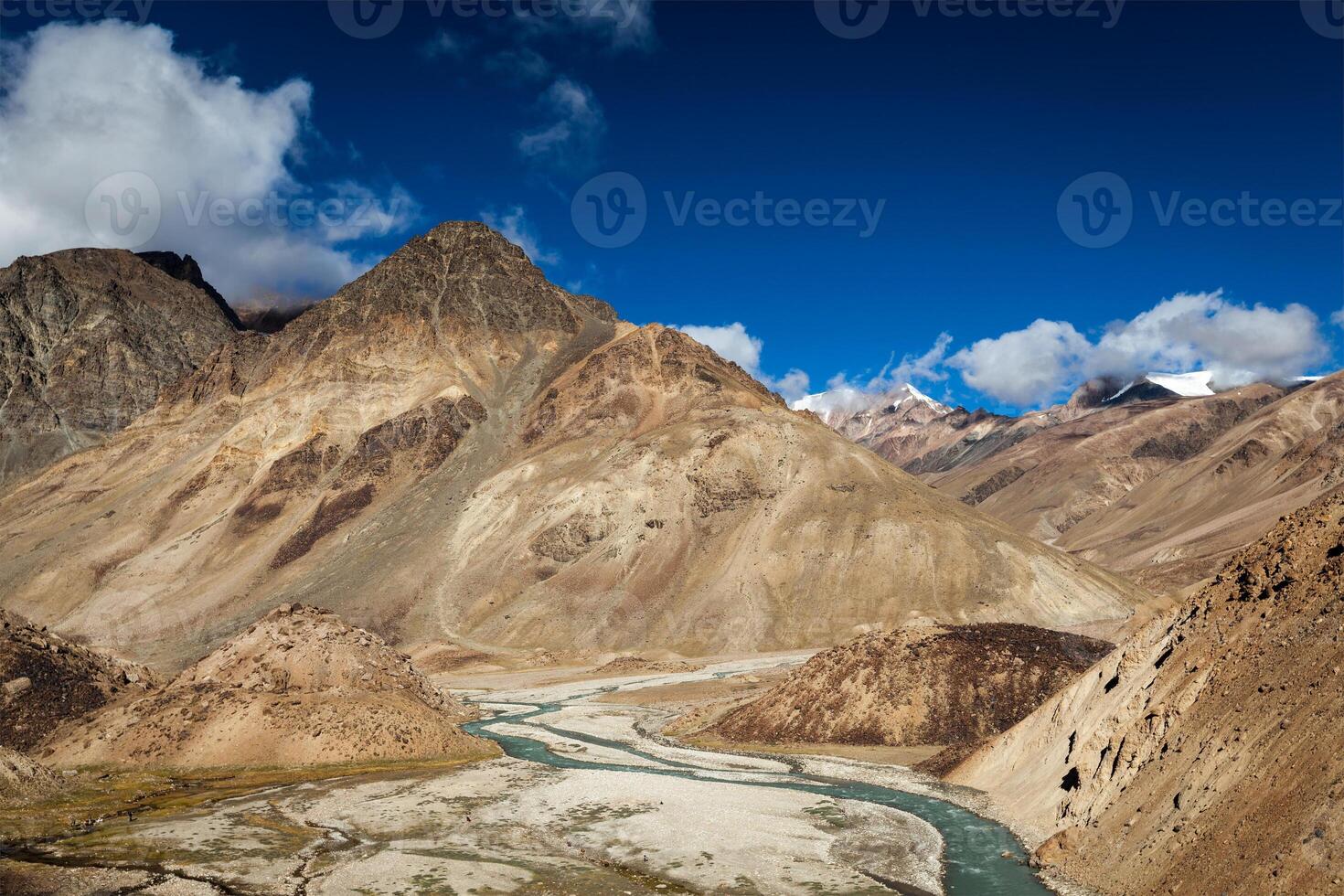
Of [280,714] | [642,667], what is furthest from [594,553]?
[280,714]

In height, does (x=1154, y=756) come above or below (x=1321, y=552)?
below

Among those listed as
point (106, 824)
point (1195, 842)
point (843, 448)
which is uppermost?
point (843, 448)

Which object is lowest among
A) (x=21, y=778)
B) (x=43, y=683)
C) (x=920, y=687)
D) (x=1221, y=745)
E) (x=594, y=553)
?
(x=21, y=778)

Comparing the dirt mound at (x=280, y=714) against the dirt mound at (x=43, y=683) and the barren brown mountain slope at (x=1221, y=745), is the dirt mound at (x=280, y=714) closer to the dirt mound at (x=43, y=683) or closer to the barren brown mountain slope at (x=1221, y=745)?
the dirt mound at (x=43, y=683)

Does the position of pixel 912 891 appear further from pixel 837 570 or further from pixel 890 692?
pixel 837 570

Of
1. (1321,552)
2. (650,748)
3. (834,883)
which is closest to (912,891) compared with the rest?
(834,883)

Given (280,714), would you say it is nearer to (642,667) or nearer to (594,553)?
(642,667)

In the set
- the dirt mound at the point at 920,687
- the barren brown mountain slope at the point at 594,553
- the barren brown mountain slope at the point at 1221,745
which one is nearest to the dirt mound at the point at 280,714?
the dirt mound at the point at 920,687
